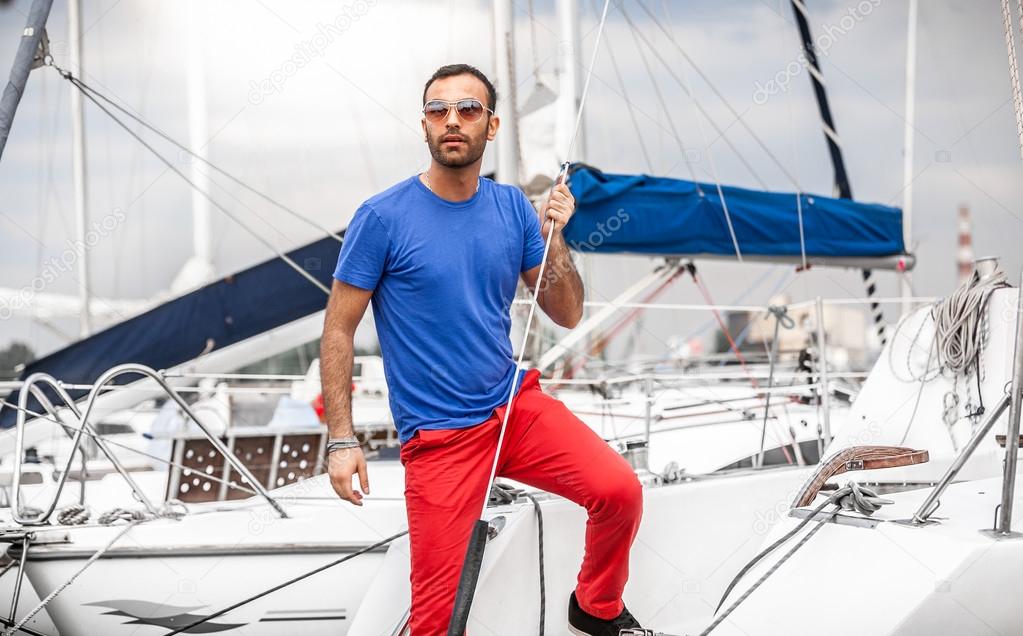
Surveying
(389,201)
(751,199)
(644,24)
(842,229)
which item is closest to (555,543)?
(389,201)

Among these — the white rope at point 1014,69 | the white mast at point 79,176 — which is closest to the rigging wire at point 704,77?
the white rope at point 1014,69

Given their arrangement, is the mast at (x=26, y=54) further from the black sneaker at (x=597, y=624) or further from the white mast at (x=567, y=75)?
the white mast at (x=567, y=75)

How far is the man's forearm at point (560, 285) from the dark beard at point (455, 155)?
320 mm

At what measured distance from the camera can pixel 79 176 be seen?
37.4ft

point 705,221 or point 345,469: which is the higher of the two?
point 705,221

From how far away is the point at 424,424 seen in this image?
2.39 metres

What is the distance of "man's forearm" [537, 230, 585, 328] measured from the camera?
8.43 feet

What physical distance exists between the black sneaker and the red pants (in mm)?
23

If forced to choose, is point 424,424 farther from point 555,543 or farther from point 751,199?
point 751,199

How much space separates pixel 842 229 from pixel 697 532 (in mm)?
3246

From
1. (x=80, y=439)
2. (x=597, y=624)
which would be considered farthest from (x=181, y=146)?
(x=597, y=624)

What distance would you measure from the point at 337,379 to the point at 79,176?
1051 centimetres

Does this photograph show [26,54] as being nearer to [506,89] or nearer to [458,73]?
[458,73]

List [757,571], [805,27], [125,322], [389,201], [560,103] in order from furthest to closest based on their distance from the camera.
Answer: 1. [805,27]
2. [560,103]
3. [125,322]
4. [757,571]
5. [389,201]
